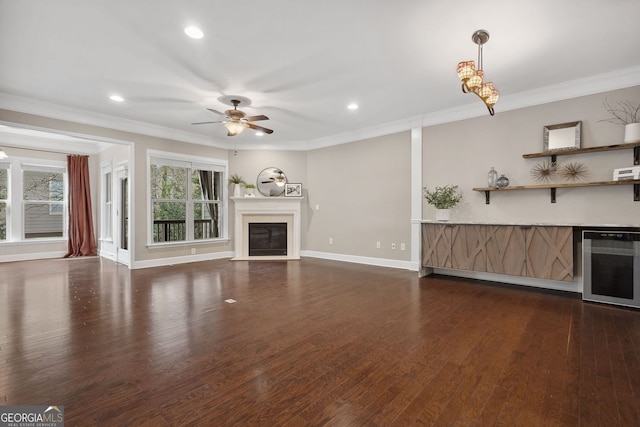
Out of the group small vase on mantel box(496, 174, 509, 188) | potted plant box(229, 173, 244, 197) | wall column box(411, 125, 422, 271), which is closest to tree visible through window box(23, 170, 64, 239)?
potted plant box(229, 173, 244, 197)

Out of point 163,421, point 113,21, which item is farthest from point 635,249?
point 113,21

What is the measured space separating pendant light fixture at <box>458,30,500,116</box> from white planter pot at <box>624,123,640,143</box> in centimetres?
204

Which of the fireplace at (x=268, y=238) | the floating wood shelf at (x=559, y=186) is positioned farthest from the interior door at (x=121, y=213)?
the floating wood shelf at (x=559, y=186)

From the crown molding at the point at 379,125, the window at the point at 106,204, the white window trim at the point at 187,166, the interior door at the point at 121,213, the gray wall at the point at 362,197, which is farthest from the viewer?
the window at the point at 106,204

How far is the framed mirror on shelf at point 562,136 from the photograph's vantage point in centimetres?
394

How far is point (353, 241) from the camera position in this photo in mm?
6480

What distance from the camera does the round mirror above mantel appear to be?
7180 mm

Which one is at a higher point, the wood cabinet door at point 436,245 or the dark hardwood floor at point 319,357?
the wood cabinet door at point 436,245

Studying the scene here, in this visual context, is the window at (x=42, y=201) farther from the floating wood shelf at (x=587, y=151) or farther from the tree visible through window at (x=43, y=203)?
the floating wood shelf at (x=587, y=151)

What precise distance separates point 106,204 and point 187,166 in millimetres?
2753

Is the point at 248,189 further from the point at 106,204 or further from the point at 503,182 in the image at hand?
the point at 503,182

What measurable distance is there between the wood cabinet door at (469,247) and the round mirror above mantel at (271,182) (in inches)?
160

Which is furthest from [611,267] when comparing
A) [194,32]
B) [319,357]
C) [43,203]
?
[43,203]

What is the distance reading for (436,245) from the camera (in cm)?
479
